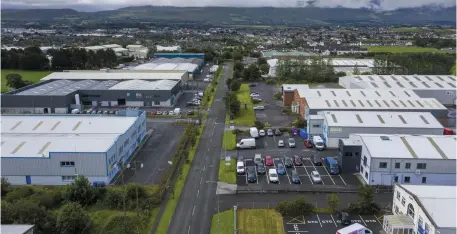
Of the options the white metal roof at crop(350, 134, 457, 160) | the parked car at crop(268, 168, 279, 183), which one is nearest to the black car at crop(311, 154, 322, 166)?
the white metal roof at crop(350, 134, 457, 160)

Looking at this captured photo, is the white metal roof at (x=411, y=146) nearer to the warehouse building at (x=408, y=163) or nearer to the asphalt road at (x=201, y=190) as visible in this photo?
the warehouse building at (x=408, y=163)

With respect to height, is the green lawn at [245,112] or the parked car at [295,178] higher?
the green lawn at [245,112]

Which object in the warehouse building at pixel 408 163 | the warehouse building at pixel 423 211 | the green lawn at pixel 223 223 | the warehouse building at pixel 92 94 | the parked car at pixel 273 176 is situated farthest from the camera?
the warehouse building at pixel 92 94

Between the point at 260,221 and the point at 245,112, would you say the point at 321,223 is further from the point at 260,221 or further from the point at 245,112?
the point at 245,112

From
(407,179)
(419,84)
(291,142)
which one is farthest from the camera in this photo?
(419,84)

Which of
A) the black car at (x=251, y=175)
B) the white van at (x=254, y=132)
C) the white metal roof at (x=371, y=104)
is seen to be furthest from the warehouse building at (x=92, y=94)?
the black car at (x=251, y=175)

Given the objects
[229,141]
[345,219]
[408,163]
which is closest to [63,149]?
[229,141]

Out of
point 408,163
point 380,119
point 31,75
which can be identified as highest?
point 380,119
